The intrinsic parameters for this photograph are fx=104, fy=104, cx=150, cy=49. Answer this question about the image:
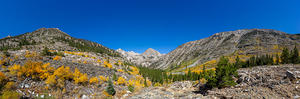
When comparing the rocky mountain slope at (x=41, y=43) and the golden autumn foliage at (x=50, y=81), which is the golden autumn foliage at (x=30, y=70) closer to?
the golden autumn foliage at (x=50, y=81)

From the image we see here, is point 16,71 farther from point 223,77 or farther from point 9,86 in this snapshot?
point 223,77

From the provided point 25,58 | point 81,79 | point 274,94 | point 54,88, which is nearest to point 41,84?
point 54,88

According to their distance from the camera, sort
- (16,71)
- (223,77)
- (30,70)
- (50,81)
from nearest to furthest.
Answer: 1. (16,71)
2. (50,81)
3. (30,70)
4. (223,77)

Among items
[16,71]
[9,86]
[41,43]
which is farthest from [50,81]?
[41,43]

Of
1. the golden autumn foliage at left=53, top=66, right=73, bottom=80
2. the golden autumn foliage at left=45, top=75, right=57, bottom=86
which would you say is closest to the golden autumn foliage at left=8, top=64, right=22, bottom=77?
the golden autumn foliage at left=45, top=75, right=57, bottom=86

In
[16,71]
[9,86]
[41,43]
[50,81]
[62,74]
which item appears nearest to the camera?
[9,86]

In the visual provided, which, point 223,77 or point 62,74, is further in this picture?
point 62,74

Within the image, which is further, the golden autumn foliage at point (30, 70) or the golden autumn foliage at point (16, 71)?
the golden autumn foliage at point (30, 70)

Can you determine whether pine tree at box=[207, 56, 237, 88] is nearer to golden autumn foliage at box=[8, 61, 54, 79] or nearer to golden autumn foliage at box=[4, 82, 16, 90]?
golden autumn foliage at box=[4, 82, 16, 90]

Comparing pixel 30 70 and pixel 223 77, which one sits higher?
pixel 30 70

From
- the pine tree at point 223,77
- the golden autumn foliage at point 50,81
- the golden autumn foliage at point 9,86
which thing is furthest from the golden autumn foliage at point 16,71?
the pine tree at point 223,77

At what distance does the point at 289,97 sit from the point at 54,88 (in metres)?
32.7

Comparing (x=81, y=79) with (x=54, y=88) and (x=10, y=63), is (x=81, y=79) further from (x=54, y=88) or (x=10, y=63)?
(x=10, y=63)

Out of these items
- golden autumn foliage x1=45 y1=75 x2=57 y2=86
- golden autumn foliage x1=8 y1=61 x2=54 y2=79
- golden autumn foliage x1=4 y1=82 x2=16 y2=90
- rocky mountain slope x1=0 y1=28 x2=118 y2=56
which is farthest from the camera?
rocky mountain slope x1=0 y1=28 x2=118 y2=56
